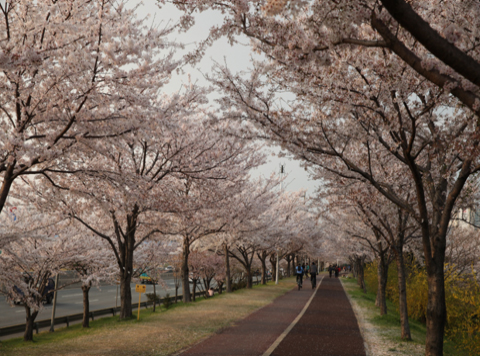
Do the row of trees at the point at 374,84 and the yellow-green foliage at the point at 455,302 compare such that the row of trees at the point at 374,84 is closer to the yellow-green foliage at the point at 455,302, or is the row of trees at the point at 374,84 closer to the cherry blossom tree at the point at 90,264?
the yellow-green foliage at the point at 455,302

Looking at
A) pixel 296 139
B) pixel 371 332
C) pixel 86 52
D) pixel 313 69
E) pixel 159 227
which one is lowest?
pixel 371 332

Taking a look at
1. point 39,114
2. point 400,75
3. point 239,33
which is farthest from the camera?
point 39,114

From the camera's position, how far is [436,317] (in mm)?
7199

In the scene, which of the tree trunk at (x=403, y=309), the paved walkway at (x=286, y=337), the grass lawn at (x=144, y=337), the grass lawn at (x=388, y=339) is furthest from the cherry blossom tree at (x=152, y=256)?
the tree trunk at (x=403, y=309)

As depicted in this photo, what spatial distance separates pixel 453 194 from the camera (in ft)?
23.7

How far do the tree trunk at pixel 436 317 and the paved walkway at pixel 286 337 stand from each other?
2.02 meters

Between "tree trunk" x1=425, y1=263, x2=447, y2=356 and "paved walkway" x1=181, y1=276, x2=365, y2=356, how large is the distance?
2.02 meters

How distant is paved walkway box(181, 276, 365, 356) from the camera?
866 cm

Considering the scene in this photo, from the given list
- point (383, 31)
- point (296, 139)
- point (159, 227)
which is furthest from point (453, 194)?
point (159, 227)

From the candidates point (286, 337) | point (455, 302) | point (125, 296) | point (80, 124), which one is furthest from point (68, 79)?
point (455, 302)

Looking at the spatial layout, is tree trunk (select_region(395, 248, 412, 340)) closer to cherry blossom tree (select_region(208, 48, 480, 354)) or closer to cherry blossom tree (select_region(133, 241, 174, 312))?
cherry blossom tree (select_region(208, 48, 480, 354))

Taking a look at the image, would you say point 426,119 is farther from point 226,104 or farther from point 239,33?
point 239,33

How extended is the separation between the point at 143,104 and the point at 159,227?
8532 mm

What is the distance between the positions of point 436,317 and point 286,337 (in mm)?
4158
